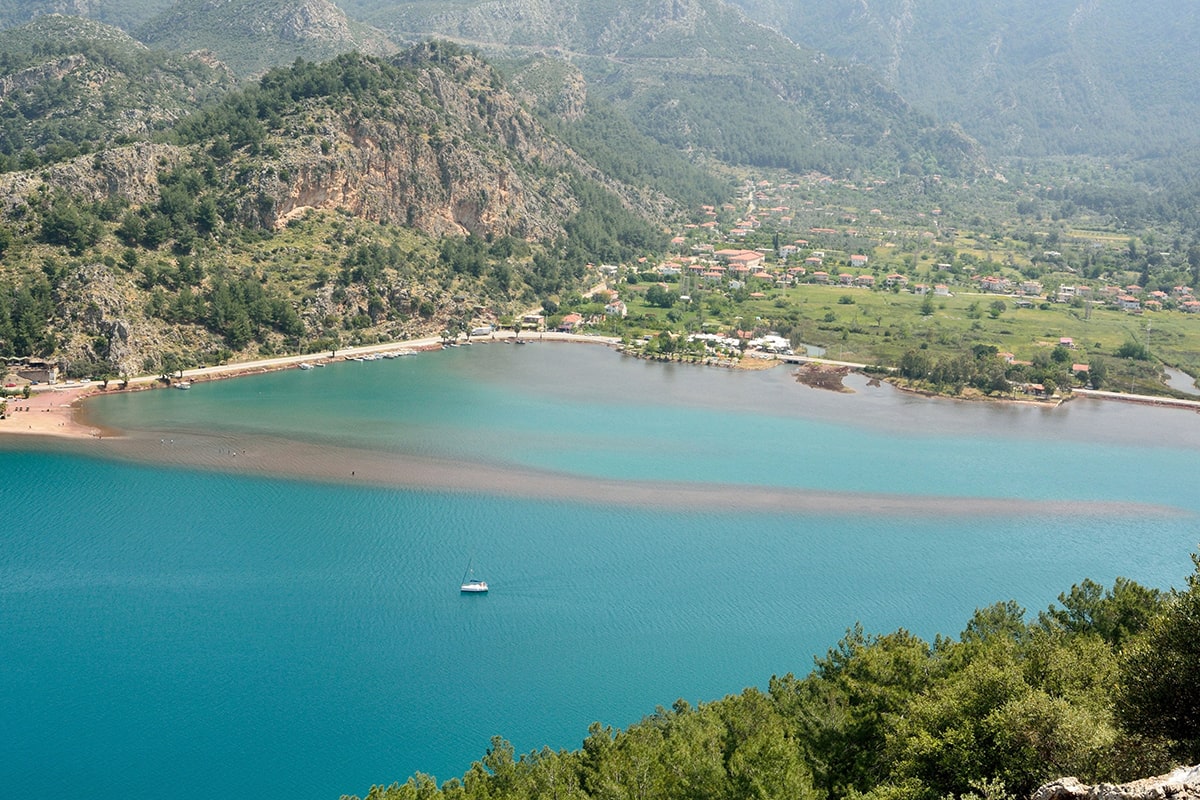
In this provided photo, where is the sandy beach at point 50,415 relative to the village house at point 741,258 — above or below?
below

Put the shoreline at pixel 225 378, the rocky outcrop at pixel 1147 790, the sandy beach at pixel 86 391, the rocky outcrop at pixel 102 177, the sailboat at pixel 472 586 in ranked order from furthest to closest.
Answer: the rocky outcrop at pixel 102 177 < the shoreline at pixel 225 378 < the sandy beach at pixel 86 391 < the sailboat at pixel 472 586 < the rocky outcrop at pixel 1147 790

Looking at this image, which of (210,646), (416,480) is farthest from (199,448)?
(210,646)

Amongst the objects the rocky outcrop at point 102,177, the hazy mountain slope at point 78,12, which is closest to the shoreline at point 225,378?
the rocky outcrop at point 102,177

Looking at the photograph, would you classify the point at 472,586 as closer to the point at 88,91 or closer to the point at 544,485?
the point at 544,485

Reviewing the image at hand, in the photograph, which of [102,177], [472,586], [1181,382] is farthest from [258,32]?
[472,586]

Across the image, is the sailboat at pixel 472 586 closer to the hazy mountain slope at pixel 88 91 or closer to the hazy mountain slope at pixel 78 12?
the hazy mountain slope at pixel 88 91

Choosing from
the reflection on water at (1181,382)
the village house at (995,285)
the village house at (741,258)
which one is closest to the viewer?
the reflection on water at (1181,382)
